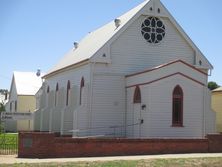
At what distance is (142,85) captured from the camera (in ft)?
111

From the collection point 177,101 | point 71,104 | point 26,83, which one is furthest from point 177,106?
point 26,83

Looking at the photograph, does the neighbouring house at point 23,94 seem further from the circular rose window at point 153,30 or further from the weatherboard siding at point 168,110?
the weatherboard siding at point 168,110

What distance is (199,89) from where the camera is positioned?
3453 centimetres

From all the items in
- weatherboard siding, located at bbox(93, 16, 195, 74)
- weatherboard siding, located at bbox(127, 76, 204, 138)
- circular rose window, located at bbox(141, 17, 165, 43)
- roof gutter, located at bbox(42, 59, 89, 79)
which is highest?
circular rose window, located at bbox(141, 17, 165, 43)

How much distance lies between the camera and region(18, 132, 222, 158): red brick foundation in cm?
2459

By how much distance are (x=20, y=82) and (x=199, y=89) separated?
4443cm

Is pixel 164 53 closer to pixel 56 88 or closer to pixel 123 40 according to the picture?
pixel 123 40

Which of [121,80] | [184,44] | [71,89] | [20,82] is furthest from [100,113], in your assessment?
[20,82]

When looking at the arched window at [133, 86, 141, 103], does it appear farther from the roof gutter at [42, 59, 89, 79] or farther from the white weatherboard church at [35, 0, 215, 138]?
the roof gutter at [42, 59, 89, 79]

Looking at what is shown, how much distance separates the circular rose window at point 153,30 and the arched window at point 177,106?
6.37m

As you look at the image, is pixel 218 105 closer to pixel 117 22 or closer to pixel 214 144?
pixel 117 22

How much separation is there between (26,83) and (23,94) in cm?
367

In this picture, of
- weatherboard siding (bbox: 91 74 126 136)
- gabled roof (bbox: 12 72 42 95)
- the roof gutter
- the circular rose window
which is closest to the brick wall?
weatherboard siding (bbox: 91 74 126 136)

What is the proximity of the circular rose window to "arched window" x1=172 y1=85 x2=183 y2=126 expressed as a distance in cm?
637
